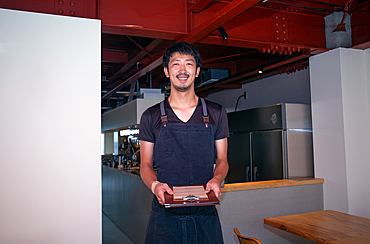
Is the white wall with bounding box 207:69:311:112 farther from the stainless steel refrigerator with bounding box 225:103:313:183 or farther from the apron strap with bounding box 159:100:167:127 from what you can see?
the apron strap with bounding box 159:100:167:127

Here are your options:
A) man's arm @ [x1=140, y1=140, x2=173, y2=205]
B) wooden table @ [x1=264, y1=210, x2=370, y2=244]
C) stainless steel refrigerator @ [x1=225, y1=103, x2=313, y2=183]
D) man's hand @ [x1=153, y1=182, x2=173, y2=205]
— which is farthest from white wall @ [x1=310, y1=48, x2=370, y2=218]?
man's hand @ [x1=153, y1=182, x2=173, y2=205]

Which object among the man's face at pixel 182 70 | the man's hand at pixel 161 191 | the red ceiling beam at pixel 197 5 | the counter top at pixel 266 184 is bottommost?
the counter top at pixel 266 184

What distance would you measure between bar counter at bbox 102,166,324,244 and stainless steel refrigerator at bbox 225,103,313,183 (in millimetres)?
340

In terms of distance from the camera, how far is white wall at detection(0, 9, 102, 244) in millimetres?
2430

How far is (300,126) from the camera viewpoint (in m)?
4.55

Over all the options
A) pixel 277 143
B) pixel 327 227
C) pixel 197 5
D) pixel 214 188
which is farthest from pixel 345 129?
pixel 214 188

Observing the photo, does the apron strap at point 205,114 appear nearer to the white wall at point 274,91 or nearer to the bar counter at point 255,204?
the bar counter at point 255,204

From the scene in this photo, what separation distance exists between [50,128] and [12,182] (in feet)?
1.58

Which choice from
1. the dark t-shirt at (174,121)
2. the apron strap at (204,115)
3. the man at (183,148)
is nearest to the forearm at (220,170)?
the man at (183,148)

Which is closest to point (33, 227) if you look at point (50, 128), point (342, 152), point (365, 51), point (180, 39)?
point (50, 128)

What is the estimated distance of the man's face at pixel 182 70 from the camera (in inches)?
74.0

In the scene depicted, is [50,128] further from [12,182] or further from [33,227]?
[33,227]

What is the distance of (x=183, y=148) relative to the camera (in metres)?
1.92

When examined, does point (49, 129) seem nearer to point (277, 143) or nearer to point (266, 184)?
point (266, 184)
